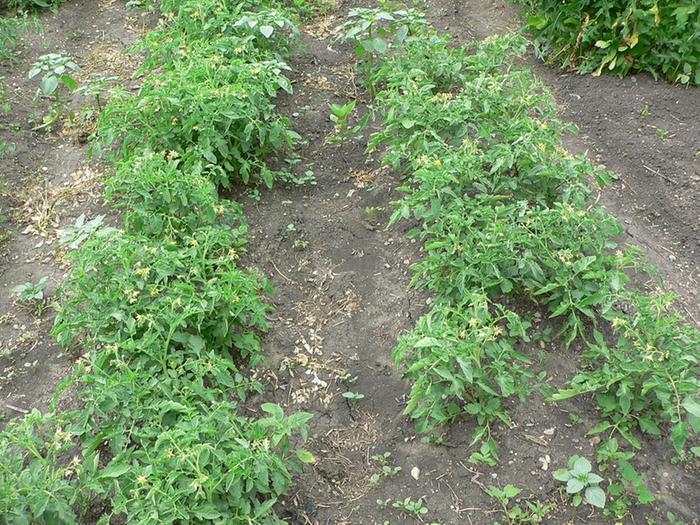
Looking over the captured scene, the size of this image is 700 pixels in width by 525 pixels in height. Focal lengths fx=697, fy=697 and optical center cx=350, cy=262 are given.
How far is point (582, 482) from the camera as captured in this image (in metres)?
2.83

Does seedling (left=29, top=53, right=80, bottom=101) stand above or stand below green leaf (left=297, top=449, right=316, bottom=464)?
above

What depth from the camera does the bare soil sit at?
3023 mm

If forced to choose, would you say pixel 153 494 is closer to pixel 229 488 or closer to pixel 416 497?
pixel 229 488

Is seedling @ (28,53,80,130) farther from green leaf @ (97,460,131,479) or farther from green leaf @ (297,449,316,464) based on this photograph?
green leaf @ (297,449,316,464)

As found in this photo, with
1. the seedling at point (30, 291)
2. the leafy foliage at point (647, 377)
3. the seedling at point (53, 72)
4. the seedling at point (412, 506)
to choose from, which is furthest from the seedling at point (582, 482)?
the seedling at point (53, 72)

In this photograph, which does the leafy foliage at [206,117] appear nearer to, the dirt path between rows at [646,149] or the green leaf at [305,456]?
the green leaf at [305,456]

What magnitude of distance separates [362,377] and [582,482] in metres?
1.16

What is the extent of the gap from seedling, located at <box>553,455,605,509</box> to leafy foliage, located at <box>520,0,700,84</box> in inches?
138

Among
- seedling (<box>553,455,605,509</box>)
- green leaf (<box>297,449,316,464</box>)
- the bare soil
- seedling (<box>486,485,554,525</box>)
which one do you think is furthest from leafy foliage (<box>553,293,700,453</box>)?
green leaf (<box>297,449,316,464</box>)

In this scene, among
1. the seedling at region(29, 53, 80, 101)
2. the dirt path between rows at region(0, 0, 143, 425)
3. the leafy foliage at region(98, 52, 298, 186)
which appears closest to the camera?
→ the dirt path between rows at region(0, 0, 143, 425)

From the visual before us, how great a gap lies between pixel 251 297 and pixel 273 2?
3341mm

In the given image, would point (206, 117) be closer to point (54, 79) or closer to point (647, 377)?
point (54, 79)

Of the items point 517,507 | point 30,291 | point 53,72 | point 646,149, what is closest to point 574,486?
point 517,507

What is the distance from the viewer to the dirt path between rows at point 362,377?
298 cm
